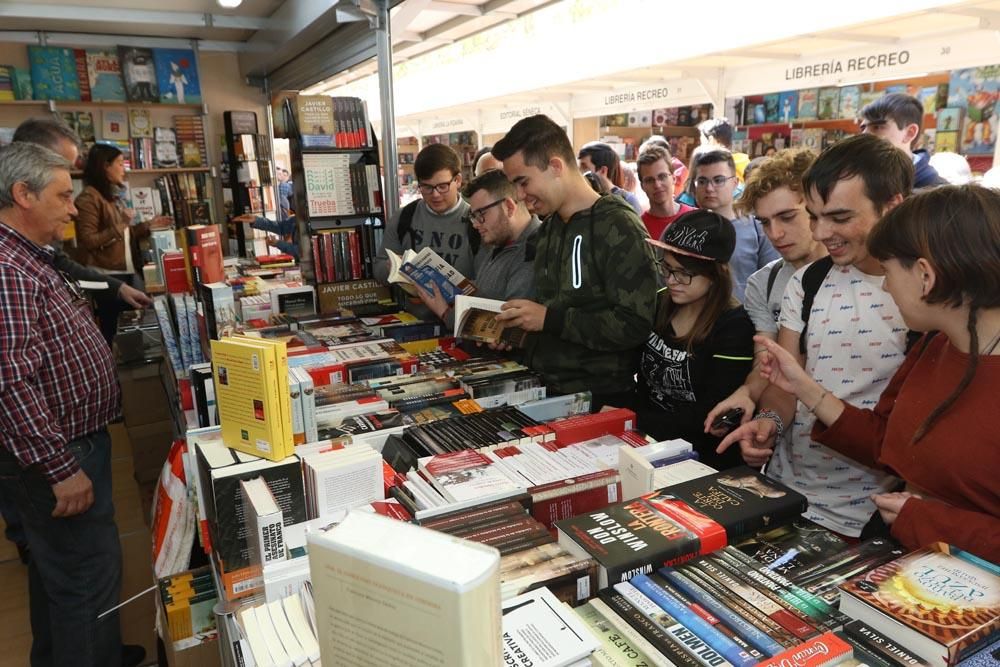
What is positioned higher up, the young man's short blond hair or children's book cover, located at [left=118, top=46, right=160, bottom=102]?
children's book cover, located at [left=118, top=46, right=160, bottom=102]

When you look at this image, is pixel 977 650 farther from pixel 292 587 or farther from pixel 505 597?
pixel 292 587

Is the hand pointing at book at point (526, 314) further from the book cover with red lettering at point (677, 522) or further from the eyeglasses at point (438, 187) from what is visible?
the eyeglasses at point (438, 187)

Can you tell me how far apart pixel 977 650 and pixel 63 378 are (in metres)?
2.44

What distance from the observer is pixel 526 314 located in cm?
238

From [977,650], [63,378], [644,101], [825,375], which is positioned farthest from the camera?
[644,101]

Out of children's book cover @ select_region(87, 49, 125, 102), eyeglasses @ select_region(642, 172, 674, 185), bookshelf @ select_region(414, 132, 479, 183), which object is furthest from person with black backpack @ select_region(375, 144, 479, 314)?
bookshelf @ select_region(414, 132, 479, 183)

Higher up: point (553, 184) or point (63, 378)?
point (553, 184)

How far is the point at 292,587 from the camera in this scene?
1.31 m

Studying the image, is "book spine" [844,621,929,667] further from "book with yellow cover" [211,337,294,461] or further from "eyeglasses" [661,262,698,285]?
"eyeglasses" [661,262,698,285]

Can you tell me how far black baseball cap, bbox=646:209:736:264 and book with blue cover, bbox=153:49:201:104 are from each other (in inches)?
253

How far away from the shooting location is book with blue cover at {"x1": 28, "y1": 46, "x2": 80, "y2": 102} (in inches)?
246

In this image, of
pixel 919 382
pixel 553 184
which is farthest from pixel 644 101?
pixel 919 382

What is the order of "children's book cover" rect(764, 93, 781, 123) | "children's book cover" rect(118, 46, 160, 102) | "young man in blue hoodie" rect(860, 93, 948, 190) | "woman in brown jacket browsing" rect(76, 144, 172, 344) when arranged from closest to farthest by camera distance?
"young man in blue hoodie" rect(860, 93, 948, 190) < "woman in brown jacket browsing" rect(76, 144, 172, 344) < "children's book cover" rect(764, 93, 781, 123) < "children's book cover" rect(118, 46, 160, 102)

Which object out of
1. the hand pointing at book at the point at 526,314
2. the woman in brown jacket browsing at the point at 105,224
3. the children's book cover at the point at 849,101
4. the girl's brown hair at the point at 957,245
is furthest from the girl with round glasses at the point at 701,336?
the woman in brown jacket browsing at the point at 105,224
